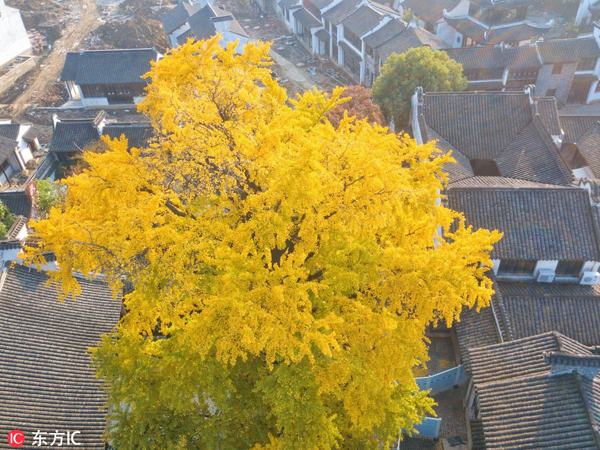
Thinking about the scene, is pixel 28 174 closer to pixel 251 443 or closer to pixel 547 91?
pixel 251 443

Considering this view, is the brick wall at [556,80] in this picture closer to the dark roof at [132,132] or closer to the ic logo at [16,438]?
the dark roof at [132,132]

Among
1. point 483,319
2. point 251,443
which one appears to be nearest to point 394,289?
point 251,443

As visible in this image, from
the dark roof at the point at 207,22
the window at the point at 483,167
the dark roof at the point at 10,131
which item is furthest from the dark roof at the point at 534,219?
the dark roof at the point at 207,22

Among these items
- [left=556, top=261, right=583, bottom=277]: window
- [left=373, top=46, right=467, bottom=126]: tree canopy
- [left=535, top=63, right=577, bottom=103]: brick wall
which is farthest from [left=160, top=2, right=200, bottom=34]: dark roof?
[left=556, top=261, right=583, bottom=277]: window

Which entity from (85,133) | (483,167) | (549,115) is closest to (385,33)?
(549,115)

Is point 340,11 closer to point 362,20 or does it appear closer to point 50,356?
point 362,20

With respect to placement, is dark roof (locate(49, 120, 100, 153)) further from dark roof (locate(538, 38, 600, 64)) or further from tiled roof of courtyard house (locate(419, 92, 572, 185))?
dark roof (locate(538, 38, 600, 64))
